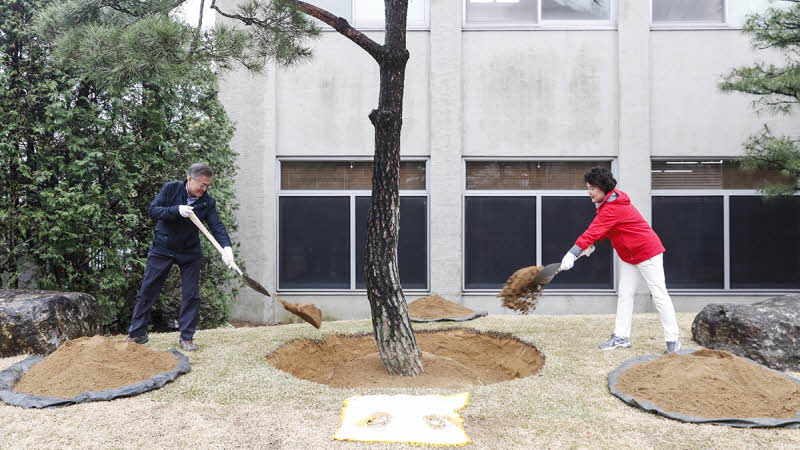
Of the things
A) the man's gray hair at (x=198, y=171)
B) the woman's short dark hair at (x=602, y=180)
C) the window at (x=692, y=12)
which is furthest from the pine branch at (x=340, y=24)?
the window at (x=692, y=12)

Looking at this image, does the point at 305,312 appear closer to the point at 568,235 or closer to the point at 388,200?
the point at 388,200

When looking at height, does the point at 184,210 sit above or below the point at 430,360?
above

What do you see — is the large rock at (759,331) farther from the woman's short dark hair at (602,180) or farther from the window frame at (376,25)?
the window frame at (376,25)

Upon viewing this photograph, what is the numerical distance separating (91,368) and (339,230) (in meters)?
5.60

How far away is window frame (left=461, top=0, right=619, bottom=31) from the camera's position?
31.9ft

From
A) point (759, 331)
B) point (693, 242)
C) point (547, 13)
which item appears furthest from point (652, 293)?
point (547, 13)

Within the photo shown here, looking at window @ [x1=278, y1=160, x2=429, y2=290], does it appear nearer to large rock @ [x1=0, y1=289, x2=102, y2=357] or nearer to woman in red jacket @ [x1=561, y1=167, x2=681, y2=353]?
large rock @ [x1=0, y1=289, x2=102, y2=357]

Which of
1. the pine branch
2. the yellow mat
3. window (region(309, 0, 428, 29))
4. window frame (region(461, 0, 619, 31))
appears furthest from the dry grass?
window (region(309, 0, 428, 29))

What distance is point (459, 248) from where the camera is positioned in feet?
31.8

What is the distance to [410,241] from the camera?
9844mm

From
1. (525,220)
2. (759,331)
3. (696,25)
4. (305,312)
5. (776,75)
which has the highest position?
(696,25)

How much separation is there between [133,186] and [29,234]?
1.26 m

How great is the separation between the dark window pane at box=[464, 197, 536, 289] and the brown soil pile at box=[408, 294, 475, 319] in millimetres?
1832

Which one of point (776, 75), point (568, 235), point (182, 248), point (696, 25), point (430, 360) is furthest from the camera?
point (568, 235)
